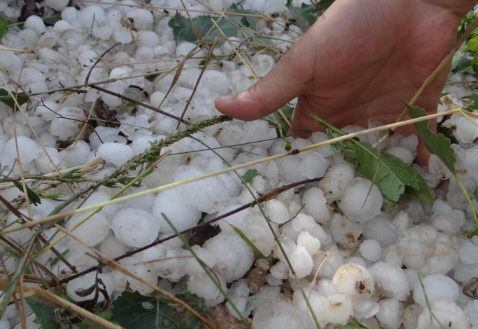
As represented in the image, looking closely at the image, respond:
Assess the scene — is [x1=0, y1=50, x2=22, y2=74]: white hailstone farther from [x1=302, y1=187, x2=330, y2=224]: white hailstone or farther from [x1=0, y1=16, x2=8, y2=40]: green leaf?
[x1=302, y1=187, x2=330, y2=224]: white hailstone

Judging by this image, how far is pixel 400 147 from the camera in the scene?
3.89 ft

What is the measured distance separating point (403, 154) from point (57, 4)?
1.20 metres

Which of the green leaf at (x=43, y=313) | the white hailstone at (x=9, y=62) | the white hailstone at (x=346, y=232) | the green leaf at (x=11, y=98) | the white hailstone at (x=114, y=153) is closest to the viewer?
the green leaf at (x=43, y=313)

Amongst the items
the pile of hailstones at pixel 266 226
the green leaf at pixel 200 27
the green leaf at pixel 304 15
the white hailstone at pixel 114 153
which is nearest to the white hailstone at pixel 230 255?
the pile of hailstones at pixel 266 226

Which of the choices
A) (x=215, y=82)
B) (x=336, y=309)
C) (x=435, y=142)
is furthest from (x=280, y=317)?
(x=215, y=82)

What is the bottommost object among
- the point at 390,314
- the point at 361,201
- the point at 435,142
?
the point at 390,314

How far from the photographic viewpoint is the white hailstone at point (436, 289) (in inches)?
37.7

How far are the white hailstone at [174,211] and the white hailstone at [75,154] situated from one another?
1.01 feet

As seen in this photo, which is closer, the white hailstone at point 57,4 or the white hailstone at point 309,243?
the white hailstone at point 309,243

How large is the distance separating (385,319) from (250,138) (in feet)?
1.68

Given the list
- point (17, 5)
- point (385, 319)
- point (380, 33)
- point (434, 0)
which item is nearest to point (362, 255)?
point (385, 319)

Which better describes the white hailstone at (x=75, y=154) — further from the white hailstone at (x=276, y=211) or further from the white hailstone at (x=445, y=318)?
the white hailstone at (x=445, y=318)

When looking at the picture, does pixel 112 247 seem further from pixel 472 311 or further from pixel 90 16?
pixel 90 16

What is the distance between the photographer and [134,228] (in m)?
0.97
